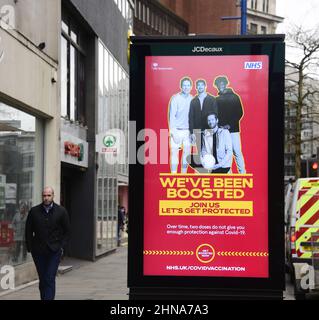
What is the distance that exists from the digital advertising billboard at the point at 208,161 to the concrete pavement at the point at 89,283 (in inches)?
115

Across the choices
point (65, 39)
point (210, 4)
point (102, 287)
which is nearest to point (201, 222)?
point (102, 287)

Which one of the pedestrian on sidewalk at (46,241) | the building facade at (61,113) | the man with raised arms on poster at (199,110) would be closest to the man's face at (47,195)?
the pedestrian on sidewalk at (46,241)

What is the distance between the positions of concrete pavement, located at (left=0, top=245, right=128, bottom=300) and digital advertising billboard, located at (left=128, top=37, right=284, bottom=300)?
2919 mm

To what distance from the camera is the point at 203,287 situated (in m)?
5.95

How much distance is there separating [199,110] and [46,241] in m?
4.09

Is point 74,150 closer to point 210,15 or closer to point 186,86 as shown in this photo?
point 186,86

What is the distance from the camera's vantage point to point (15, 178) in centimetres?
A: 1352

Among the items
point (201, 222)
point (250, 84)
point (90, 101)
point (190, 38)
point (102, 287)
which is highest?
point (90, 101)

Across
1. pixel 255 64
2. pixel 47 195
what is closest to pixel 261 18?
pixel 47 195

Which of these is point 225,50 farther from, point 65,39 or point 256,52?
point 65,39

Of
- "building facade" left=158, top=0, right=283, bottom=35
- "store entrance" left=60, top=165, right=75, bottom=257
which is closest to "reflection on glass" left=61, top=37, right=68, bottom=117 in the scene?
"store entrance" left=60, top=165, right=75, bottom=257

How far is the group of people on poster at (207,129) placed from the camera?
594 cm

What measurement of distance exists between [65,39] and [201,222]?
1298 centimetres

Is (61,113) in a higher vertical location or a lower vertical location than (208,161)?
higher
